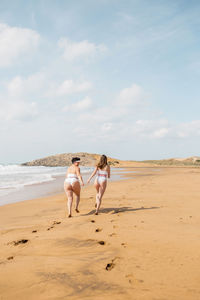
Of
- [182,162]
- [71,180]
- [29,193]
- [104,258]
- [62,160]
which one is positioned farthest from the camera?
[62,160]

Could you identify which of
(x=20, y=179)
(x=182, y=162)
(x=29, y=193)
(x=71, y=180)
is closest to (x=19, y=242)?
(x=71, y=180)

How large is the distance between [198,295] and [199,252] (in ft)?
4.51

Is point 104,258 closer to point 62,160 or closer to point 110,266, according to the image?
point 110,266

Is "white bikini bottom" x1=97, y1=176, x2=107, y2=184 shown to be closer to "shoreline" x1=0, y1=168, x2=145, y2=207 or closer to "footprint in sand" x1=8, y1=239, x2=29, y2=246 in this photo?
"footprint in sand" x1=8, y1=239, x2=29, y2=246

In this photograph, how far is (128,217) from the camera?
6879 mm

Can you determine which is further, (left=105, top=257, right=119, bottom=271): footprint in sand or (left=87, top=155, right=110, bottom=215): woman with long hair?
(left=87, top=155, right=110, bottom=215): woman with long hair

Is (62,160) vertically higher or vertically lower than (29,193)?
higher

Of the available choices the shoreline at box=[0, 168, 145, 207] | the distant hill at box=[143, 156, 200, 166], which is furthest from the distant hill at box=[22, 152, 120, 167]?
the shoreline at box=[0, 168, 145, 207]

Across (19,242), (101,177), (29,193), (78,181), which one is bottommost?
(29,193)

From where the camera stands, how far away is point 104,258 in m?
3.76

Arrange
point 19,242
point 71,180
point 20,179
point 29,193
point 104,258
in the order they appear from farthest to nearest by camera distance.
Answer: point 20,179
point 29,193
point 71,180
point 19,242
point 104,258

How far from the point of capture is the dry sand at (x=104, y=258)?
109 inches

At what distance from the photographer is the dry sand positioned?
2780 millimetres

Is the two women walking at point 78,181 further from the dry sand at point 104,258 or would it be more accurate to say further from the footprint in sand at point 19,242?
the footprint in sand at point 19,242
